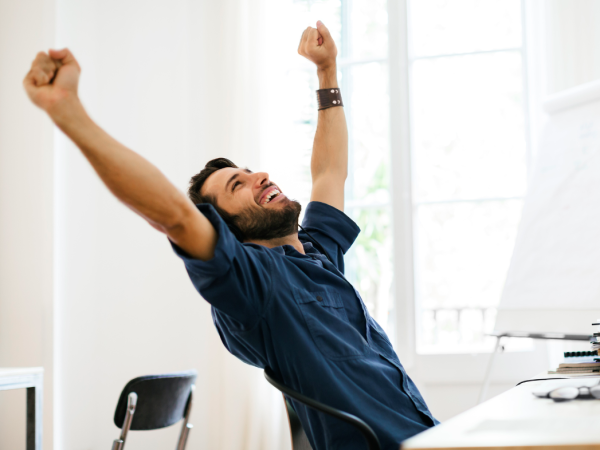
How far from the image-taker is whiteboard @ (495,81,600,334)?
2.19 meters

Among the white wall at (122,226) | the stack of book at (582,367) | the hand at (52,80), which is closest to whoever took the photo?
the hand at (52,80)

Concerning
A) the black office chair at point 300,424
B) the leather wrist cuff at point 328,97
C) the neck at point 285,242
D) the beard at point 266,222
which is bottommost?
the black office chair at point 300,424

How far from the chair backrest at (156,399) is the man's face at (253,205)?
103cm

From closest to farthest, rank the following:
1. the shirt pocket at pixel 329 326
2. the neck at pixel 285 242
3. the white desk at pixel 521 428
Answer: the white desk at pixel 521 428
the shirt pocket at pixel 329 326
the neck at pixel 285 242

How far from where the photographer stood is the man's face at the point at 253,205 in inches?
52.9

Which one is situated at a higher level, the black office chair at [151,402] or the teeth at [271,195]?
the teeth at [271,195]

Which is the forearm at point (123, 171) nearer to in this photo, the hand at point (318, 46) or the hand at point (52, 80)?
the hand at point (52, 80)

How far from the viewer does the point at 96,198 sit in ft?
11.0

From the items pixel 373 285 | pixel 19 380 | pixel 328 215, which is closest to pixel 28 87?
pixel 328 215

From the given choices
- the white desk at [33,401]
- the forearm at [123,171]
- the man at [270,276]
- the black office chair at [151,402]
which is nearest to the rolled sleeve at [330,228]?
the man at [270,276]

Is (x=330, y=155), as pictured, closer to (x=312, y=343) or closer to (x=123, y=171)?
(x=312, y=343)

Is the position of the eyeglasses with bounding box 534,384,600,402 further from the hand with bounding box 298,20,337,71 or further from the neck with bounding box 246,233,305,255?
the hand with bounding box 298,20,337,71

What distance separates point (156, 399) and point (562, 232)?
1.77 meters

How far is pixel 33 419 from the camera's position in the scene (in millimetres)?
2234
